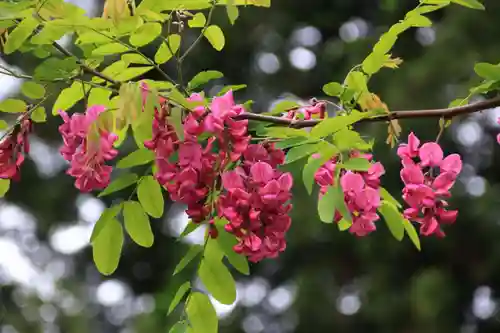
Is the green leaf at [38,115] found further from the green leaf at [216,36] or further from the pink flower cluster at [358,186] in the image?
the pink flower cluster at [358,186]

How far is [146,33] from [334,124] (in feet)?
0.86

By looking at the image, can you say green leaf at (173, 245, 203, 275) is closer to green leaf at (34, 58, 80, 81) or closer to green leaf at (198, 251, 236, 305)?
green leaf at (198, 251, 236, 305)

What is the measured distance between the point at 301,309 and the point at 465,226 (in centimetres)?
106

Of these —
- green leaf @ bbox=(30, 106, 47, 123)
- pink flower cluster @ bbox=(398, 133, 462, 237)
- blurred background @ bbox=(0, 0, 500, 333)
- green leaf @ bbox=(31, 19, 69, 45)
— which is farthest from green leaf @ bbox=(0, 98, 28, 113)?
blurred background @ bbox=(0, 0, 500, 333)

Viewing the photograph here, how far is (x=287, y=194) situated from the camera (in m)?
0.92

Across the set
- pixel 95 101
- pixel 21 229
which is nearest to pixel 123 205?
pixel 95 101

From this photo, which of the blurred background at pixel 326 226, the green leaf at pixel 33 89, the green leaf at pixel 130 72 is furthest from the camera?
the blurred background at pixel 326 226

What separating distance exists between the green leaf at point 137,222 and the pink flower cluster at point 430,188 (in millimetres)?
338

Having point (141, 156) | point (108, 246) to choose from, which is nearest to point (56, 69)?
point (141, 156)

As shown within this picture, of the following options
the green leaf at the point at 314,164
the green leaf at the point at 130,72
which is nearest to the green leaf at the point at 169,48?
the green leaf at the point at 130,72

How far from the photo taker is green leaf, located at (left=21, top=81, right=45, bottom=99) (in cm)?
97

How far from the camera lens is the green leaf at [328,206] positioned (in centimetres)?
87

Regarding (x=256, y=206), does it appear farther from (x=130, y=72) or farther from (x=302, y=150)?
(x=130, y=72)

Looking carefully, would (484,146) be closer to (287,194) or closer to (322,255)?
(322,255)
